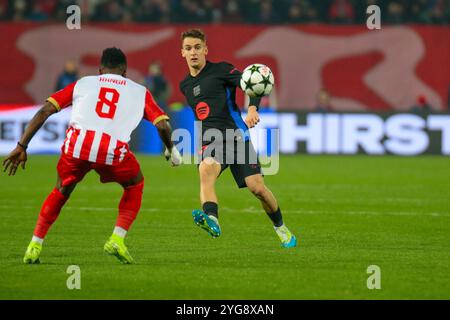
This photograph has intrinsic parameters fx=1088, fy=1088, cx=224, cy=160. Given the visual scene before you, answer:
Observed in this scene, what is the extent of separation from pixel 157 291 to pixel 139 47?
20.6 m

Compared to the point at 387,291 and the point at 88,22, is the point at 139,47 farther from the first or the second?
the point at 387,291

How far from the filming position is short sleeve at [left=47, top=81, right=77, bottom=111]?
9.27 m

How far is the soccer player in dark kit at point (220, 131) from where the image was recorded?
10.6 meters

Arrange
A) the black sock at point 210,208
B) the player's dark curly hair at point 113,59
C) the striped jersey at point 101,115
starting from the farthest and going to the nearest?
1. the black sock at point 210,208
2. the player's dark curly hair at point 113,59
3. the striped jersey at point 101,115

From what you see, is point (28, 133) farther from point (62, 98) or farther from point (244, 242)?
point (244, 242)

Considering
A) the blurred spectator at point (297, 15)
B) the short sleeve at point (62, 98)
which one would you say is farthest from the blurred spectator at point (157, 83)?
the short sleeve at point (62, 98)

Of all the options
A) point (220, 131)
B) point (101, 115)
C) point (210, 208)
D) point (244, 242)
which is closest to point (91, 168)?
point (101, 115)

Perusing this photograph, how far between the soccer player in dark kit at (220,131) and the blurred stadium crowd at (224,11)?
687 inches

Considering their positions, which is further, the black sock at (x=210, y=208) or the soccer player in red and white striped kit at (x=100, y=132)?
the black sock at (x=210, y=208)

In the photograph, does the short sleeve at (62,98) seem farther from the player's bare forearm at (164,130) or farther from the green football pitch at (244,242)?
the green football pitch at (244,242)

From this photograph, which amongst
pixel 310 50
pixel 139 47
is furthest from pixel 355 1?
pixel 139 47

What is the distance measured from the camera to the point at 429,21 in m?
27.8

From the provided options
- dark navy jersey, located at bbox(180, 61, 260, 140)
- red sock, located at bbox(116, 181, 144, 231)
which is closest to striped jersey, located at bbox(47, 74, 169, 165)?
red sock, located at bbox(116, 181, 144, 231)

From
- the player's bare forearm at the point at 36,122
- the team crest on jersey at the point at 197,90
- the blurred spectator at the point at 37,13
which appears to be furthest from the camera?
the blurred spectator at the point at 37,13
